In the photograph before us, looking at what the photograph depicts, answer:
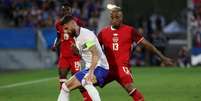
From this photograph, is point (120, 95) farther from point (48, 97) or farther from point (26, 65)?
point (26, 65)

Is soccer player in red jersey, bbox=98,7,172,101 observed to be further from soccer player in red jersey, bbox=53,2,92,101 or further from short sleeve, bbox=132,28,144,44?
soccer player in red jersey, bbox=53,2,92,101

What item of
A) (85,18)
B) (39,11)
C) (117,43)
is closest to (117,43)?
(117,43)

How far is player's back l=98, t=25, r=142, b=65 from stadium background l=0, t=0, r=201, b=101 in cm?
1084

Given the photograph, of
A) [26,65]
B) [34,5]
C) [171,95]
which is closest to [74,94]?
[171,95]

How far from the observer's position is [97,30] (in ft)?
113

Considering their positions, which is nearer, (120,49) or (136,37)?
(120,49)

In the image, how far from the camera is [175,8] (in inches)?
1512

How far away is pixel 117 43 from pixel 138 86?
7.63 meters

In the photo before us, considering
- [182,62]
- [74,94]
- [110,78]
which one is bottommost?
[182,62]

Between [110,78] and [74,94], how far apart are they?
5410 millimetres

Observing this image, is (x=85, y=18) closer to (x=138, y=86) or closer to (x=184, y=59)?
(x=184, y=59)

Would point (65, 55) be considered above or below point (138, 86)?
above

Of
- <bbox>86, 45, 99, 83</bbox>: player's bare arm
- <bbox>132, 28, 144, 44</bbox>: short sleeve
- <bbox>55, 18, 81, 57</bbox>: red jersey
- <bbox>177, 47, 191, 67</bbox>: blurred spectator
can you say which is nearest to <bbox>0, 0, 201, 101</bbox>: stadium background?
<bbox>177, 47, 191, 67</bbox>: blurred spectator

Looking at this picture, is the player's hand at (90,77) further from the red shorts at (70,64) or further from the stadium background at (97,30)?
the stadium background at (97,30)
